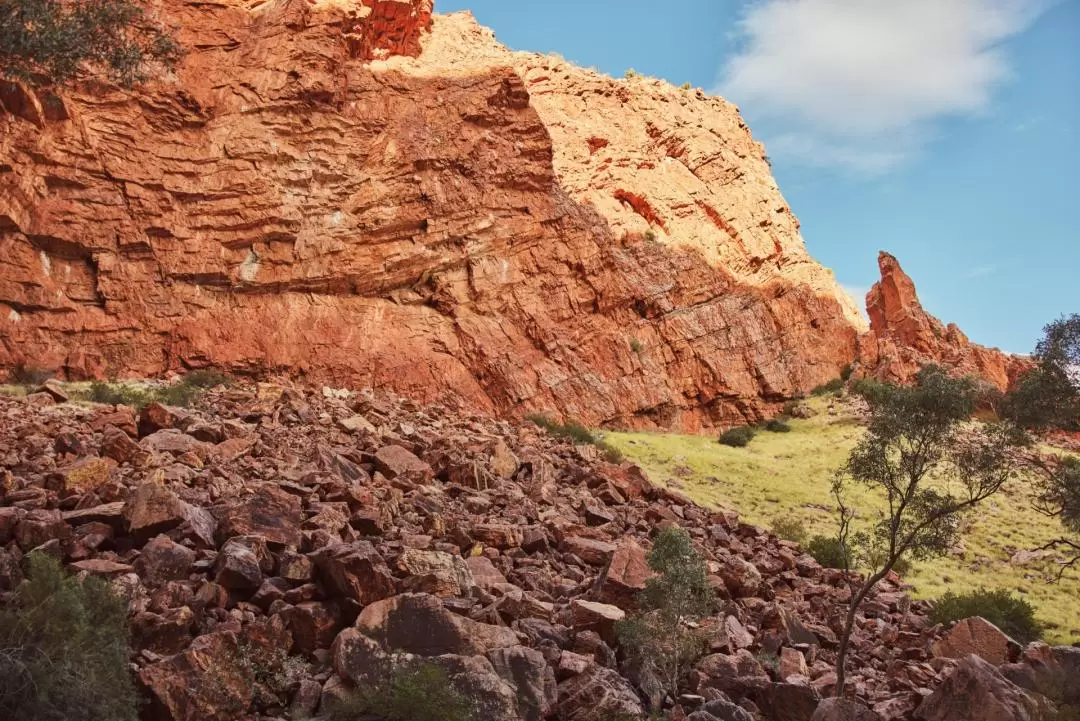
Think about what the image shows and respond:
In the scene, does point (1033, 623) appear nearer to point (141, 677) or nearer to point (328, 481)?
point (328, 481)

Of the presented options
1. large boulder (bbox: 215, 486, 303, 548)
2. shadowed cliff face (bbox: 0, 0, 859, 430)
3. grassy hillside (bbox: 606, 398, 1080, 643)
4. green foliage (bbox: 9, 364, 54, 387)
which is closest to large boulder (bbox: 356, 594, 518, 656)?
large boulder (bbox: 215, 486, 303, 548)

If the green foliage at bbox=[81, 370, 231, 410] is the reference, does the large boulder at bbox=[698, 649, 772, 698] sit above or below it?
below

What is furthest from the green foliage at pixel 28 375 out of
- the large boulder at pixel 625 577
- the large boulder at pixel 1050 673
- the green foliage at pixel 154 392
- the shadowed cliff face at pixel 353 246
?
Answer: the large boulder at pixel 1050 673

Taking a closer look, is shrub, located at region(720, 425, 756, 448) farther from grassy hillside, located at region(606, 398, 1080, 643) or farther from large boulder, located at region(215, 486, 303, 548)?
large boulder, located at region(215, 486, 303, 548)

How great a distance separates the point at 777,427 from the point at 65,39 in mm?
40651

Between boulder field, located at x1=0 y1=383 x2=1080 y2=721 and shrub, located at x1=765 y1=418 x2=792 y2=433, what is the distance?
84.4 ft

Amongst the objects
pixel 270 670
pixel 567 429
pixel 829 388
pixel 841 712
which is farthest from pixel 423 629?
pixel 829 388

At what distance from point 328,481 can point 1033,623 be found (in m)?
16.8

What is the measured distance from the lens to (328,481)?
582 inches

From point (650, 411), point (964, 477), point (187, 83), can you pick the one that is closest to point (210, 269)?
point (187, 83)

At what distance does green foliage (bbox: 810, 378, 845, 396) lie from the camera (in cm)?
4897

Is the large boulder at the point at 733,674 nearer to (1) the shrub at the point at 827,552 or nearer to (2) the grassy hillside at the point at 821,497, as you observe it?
(1) the shrub at the point at 827,552

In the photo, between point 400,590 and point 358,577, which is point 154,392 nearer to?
point 400,590

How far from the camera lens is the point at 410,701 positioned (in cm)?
802
